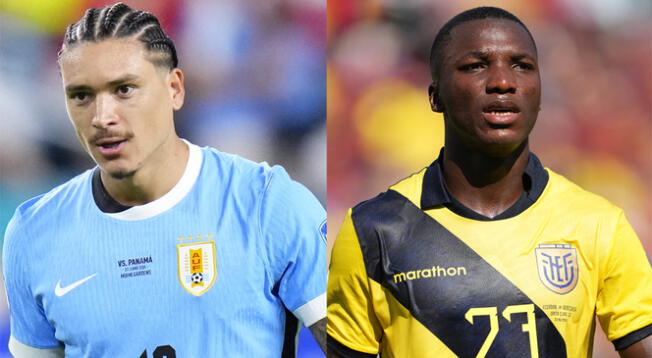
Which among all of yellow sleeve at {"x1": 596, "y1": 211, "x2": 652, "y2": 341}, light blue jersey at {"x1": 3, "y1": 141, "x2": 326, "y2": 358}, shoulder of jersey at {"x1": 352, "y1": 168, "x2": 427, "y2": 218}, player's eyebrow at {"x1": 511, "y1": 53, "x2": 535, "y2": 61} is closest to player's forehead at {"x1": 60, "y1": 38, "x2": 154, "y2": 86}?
light blue jersey at {"x1": 3, "y1": 141, "x2": 326, "y2": 358}

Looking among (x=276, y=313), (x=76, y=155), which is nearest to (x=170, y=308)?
(x=276, y=313)

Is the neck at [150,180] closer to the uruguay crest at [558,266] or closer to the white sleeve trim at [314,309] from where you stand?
the white sleeve trim at [314,309]

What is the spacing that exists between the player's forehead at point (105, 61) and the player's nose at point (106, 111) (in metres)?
0.04

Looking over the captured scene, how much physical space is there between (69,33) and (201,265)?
0.62m

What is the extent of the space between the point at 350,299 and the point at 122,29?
2.66ft

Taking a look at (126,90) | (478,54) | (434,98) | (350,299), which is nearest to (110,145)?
(126,90)

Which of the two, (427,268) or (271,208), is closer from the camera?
(427,268)

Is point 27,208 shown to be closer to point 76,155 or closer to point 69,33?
point 76,155

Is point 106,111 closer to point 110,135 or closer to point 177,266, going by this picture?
point 110,135

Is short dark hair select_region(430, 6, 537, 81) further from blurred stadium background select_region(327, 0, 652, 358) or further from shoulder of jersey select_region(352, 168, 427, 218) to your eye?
shoulder of jersey select_region(352, 168, 427, 218)

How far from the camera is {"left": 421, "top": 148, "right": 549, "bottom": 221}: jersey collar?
5.74ft

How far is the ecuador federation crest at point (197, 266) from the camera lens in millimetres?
1817

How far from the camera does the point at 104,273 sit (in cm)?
184

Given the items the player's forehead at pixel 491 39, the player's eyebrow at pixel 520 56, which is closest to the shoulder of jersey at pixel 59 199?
the player's forehead at pixel 491 39
